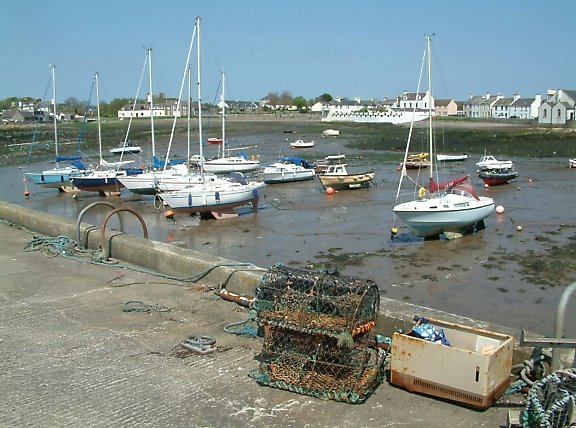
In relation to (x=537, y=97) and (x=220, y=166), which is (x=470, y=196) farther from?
(x=537, y=97)

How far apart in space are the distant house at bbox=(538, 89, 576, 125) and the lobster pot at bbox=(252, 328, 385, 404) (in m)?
110

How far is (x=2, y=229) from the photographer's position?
13.7m

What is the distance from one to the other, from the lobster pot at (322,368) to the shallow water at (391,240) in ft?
27.5

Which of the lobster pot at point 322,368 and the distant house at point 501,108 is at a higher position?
the distant house at point 501,108

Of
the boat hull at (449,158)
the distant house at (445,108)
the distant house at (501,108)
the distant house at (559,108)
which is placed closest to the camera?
the boat hull at (449,158)

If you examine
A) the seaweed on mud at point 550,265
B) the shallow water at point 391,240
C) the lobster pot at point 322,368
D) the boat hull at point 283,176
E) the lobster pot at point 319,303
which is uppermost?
the lobster pot at point 319,303

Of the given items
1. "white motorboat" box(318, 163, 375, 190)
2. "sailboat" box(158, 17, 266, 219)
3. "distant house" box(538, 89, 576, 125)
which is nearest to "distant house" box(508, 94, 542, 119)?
"distant house" box(538, 89, 576, 125)

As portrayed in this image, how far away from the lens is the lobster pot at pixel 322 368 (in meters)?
5.44

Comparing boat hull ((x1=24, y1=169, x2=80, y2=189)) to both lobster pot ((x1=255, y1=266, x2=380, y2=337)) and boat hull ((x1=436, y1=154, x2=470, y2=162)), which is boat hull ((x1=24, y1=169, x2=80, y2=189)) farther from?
lobster pot ((x1=255, y1=266, x2=380, y2=337))

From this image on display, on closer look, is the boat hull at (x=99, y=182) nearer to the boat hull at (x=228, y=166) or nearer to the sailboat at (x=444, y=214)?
the boat hull at (x=228, y=166)

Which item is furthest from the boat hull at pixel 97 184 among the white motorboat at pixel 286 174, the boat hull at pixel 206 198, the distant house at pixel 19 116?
the distant house at pixel 19 116

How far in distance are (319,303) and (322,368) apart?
1.98 ft

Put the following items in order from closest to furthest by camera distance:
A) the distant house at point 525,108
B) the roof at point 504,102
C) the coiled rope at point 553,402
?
1. the coiled rope at point 553,402
2. the distant house at point 525,108
3. the roof at point 504,102

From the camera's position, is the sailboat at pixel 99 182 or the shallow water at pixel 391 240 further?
the sailboat at pixel 99 182
